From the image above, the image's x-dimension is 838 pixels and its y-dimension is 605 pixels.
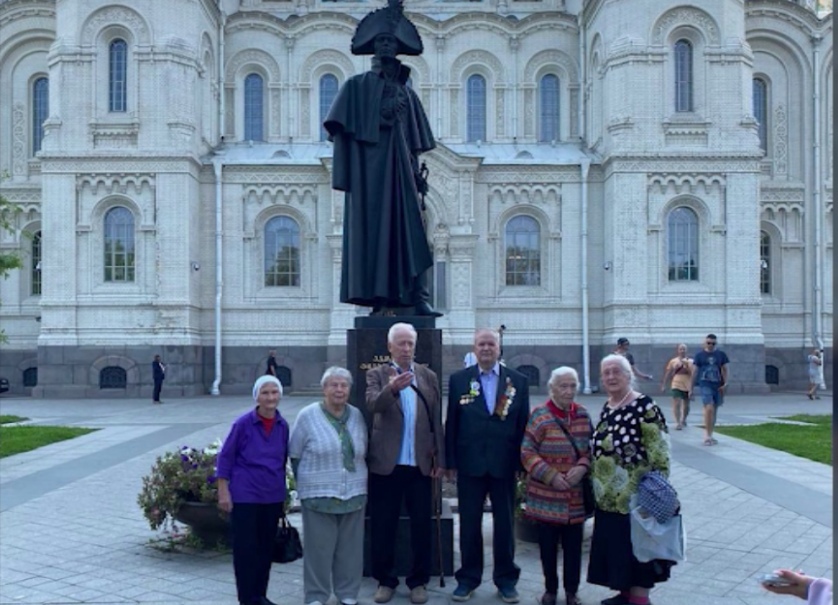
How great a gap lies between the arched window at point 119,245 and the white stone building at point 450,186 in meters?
0.09

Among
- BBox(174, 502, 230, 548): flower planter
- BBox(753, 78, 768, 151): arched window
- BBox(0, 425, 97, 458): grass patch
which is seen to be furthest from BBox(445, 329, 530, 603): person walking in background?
BBox(753, 78, 768, 151): arched window

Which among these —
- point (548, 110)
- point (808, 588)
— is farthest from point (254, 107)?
point (808, 588)

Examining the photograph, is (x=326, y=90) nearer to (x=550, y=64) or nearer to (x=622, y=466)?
(x=550, y=64)

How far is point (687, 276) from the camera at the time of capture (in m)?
31.6

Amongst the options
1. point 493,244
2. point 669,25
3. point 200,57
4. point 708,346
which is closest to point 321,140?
point 200,57

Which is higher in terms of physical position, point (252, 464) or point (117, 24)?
point (117, 24)

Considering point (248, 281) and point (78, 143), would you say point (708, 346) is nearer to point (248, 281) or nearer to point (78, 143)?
point (248, 281)

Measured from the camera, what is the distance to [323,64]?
35250 millimetres

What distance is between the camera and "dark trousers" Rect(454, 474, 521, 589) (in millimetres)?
7117

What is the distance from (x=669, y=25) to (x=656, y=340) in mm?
10338

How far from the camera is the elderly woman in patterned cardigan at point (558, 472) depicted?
6.89 m

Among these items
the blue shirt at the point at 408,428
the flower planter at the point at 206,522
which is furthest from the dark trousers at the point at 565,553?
the flower planter at the point at 206,522

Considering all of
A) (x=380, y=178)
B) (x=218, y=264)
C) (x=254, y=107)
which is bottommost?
(x=380, y=178)

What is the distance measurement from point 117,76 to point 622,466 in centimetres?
2876
